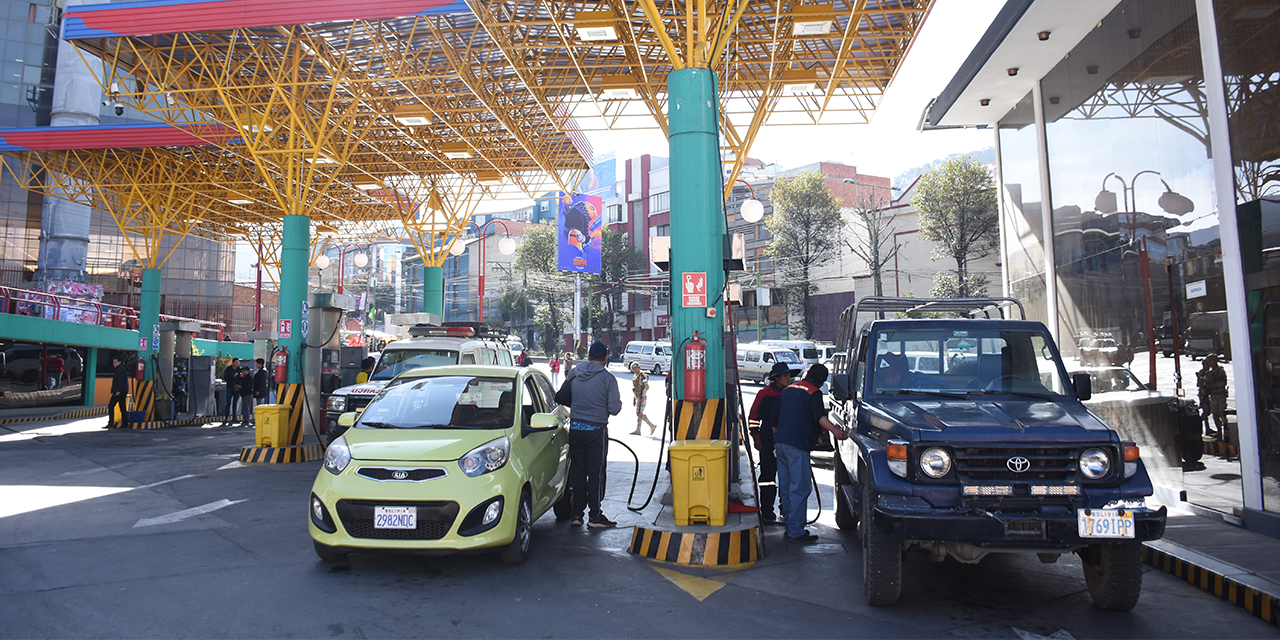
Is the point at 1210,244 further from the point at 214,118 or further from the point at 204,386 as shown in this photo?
the point at 204,386

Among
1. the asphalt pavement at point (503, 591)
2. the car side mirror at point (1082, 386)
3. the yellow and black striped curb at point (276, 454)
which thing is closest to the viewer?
the asphalt pavement at point (503, 591)

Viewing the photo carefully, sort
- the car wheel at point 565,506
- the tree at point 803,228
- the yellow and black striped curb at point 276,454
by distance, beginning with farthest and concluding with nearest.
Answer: the tree at point 803,228 < the yellow and black striped curb at point 276,454 < the car wheel at point 565,506

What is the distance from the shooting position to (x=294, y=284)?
16.4m

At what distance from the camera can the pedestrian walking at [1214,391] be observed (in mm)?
8320

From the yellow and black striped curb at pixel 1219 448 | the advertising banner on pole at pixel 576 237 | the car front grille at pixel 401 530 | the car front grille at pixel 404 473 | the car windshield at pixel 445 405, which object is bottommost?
the car front grille at pixel 401 530

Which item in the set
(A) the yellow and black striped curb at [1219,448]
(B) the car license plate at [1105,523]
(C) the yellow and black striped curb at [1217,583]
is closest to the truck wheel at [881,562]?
(B) the car license plate at [1105,523]

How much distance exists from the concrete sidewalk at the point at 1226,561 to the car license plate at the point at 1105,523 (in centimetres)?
144

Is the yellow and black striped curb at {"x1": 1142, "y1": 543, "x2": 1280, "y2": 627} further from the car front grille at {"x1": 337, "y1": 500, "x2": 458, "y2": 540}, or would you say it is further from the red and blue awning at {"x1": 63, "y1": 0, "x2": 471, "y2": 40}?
the red and blue awning at {"x1": 63, "y1": 0, "x2": 471, "y2": 40}

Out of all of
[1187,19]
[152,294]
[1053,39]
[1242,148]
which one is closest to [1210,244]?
[1242,148]

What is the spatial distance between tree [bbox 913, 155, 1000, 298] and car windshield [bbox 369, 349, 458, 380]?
26.7 m

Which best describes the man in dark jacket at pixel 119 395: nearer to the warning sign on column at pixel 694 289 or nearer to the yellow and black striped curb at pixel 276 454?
the yellow and black striped curb at pixel 276 454

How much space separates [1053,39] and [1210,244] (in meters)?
4.60

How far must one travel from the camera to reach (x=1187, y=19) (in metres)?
8.79

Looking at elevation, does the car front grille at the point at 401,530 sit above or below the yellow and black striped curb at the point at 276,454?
above
